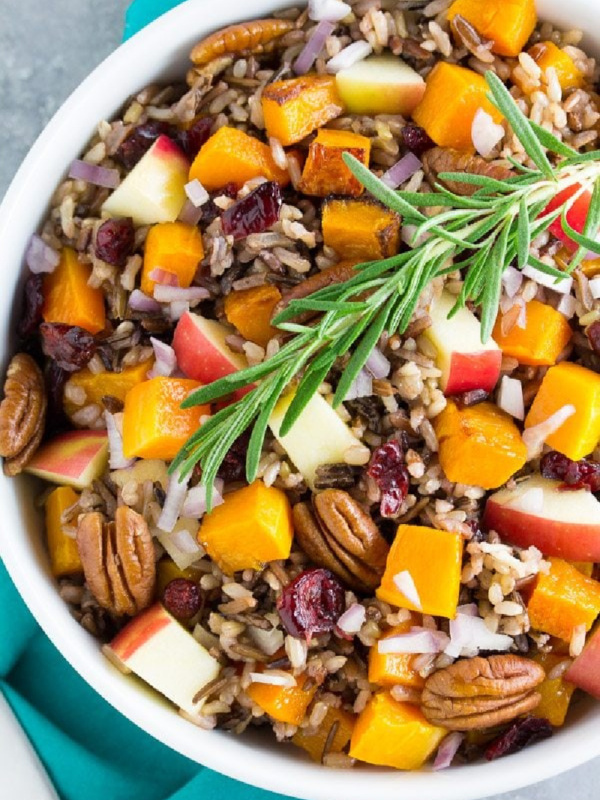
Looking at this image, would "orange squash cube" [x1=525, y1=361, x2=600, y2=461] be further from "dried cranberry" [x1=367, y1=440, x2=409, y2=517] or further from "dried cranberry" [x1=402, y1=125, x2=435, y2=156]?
"dried cranberry" [x1=402, y1=125, x2=435, y2=156]

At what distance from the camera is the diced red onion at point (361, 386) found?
2.14m

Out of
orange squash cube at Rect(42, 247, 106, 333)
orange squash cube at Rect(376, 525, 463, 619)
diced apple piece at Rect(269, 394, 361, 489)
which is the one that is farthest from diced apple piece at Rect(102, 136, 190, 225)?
orange squash cube at Rect(376, 525, 463, 619)

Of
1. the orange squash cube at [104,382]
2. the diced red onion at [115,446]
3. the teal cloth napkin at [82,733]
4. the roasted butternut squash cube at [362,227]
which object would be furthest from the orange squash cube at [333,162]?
the teal cloth napkin at [82,733]

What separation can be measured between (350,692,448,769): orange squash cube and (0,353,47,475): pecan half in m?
0.82

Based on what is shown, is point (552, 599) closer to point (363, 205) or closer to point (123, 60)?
point (363, 205)

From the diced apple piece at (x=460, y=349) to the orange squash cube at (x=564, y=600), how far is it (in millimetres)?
375

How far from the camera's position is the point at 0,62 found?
2822mm

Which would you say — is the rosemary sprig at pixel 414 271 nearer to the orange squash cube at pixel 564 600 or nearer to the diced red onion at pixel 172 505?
the diced red onion at pixel 172 505

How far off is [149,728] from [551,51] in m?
1.49

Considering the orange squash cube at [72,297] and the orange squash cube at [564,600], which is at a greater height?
the orange squash cube at [72,297]

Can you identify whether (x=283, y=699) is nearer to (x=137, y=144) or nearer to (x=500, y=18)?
(x=137, y=144)

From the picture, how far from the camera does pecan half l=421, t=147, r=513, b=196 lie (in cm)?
211

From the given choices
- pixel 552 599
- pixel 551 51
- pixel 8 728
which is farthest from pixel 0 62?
pixel 552 599

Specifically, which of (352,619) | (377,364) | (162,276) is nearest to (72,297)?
(162,276)
